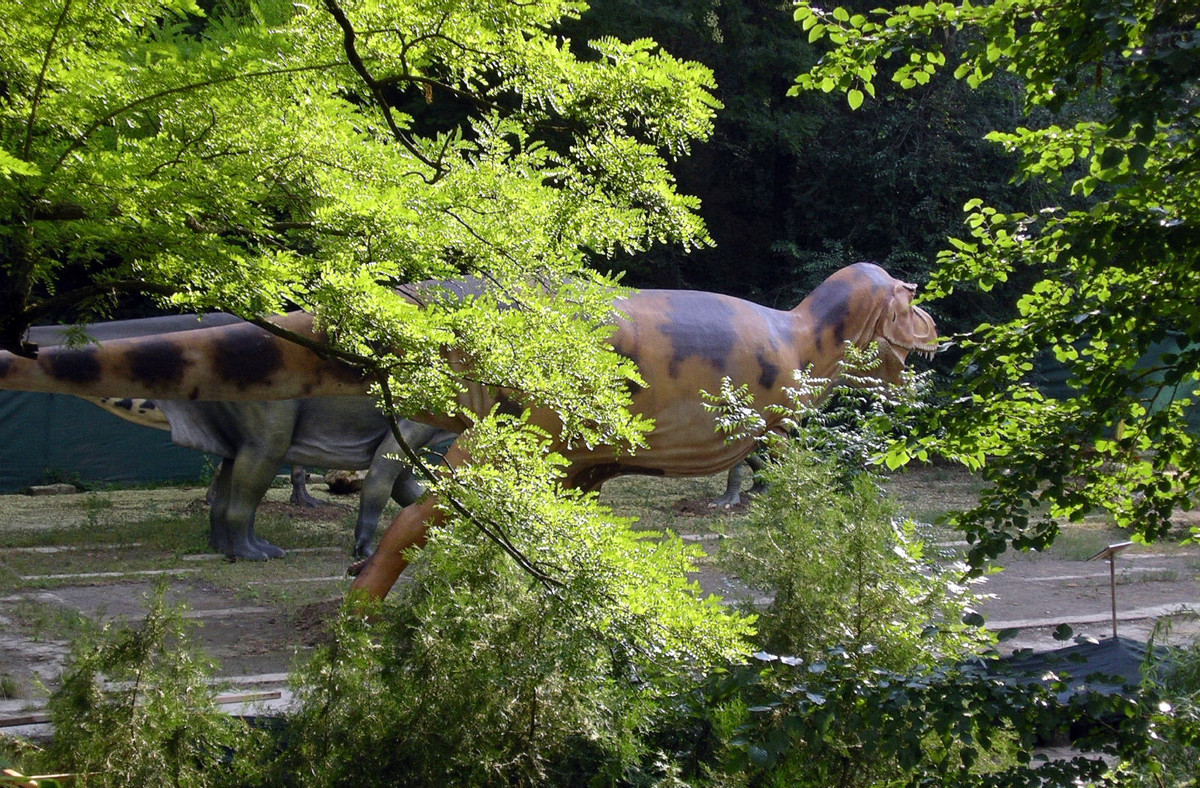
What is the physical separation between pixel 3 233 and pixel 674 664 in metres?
2.03

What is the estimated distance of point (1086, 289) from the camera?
2693mm

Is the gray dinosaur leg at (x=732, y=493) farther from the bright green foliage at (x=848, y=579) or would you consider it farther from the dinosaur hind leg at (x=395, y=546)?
the bright green foliage at (x=848, y=579)

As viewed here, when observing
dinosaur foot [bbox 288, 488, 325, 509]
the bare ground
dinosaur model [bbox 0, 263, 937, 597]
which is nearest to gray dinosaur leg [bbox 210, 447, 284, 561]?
the bare ground

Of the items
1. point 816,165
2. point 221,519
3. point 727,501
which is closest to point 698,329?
point 221,519

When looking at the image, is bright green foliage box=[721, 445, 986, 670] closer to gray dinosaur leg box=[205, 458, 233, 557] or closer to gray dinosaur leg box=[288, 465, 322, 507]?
gray dinosaur leg box=[205, 458, 233, 557]

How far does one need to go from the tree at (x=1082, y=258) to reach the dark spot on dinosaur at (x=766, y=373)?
3078 mm

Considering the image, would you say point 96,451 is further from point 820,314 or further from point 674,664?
point 674,664

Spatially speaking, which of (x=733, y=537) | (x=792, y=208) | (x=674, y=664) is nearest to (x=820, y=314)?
(x=733, y=537)

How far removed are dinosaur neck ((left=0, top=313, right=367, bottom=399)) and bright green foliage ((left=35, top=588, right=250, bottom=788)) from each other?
5.10 feet

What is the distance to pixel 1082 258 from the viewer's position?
7.98ft

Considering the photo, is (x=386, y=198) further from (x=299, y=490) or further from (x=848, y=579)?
(x=299, y=490)

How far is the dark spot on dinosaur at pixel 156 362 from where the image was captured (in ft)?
15.6

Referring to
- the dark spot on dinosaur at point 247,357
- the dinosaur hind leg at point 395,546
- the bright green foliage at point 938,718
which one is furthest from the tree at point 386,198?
the dinosaur hind leg at point 395,546

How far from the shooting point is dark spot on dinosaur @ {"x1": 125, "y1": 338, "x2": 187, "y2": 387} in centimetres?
477
